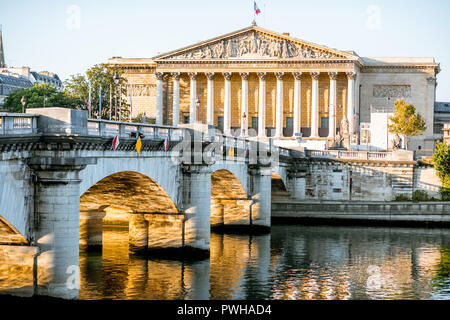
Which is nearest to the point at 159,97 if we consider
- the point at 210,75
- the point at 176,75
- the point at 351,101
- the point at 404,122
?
the point at 176,75

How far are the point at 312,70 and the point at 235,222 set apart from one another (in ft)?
186

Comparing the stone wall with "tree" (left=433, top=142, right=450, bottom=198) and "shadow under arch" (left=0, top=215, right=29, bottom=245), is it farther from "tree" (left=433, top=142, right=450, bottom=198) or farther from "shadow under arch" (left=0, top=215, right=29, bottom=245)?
"tree" (left=433, top=142, right=450, bottom=198)

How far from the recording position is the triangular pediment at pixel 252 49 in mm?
109500

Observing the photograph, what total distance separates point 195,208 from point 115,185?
17.0 feet

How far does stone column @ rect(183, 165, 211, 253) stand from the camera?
4166 cm

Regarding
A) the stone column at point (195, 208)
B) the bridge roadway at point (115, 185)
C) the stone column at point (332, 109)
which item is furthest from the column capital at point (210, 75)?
the stone column at point (195, 208)

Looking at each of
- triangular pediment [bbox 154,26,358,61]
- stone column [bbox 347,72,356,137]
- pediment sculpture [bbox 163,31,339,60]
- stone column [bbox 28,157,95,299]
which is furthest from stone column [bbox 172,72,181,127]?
stone column [bbox 28,157,95,299]

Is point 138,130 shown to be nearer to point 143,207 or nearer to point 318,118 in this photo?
point 143,207

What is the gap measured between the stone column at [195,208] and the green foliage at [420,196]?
33460mm

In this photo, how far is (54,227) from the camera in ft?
87.8

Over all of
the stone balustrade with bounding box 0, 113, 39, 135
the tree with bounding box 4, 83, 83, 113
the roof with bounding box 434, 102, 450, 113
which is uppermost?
the roof with bounding box 434, 102, 450, 113

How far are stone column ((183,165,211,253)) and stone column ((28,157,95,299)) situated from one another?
578 inches

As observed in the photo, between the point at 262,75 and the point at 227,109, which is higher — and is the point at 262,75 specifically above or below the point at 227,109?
above

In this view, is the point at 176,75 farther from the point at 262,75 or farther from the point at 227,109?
the point at 262,75
